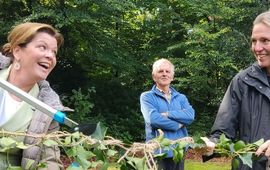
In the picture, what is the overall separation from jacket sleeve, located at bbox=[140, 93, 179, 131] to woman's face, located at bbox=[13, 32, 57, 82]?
2727 millimetres

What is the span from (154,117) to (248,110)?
2.35 meters

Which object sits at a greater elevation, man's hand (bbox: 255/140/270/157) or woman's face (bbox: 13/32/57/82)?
woman's face (bbox: 13/32/57/82)

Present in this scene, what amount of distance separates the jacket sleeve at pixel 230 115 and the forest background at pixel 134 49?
924 centimetres

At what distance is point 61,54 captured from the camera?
1430 cm

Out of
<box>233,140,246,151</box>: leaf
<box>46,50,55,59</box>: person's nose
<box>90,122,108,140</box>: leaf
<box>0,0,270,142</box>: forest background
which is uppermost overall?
<box>0,0,270,142</box>: forest background

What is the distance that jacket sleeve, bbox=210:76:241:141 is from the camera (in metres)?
2.91

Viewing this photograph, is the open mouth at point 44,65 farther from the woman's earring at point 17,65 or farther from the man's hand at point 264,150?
the man's hand at point 264,150

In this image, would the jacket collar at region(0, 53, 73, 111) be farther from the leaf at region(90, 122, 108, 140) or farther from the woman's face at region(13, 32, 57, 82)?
the leaf at region(90, 122, 108, 140)

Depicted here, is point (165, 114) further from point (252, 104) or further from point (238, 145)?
point (238, 145)

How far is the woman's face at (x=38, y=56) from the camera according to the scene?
2457 mm

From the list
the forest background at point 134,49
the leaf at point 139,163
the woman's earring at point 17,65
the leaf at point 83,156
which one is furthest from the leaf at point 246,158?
the forest background at point 134,49

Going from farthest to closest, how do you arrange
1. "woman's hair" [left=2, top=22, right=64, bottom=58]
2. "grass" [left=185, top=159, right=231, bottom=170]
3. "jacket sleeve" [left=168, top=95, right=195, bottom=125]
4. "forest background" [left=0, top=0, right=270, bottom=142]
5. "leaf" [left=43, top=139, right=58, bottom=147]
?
"forest background" [left=0, top=0, right=270, bottom=142], "grass" [left=185, top=159, right=231, bottom=170], "jacket sleeve" [left=168, top=95, right=195, bottom=125], "woman's hair" [left=2, top=22, right=64, bottom=58], "leaf" [left=43, top=139, right=58, bottom=147]

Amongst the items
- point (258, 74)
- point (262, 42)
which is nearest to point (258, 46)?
point (262, 42)

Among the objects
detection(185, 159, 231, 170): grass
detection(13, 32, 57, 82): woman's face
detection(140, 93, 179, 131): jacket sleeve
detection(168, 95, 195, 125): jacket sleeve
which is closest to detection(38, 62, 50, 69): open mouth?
detection(13, 32, 57, 82): woman's face
